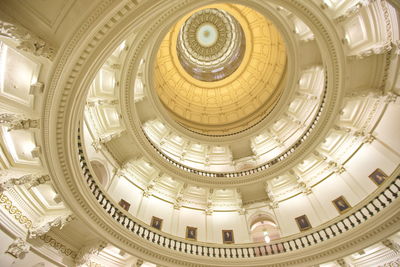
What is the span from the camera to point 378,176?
13.4 m

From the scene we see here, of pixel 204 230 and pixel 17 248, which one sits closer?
pixel 17 248

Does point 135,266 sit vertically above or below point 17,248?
above

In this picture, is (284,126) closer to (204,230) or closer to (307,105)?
(307,105)

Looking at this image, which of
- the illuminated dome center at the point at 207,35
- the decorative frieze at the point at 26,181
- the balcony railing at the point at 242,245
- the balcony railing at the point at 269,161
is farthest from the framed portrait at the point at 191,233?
the illuminated dome center at the point at 207,35

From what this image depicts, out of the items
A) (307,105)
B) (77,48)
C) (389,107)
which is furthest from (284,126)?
(77,48)

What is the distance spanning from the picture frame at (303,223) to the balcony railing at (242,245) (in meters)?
1.38

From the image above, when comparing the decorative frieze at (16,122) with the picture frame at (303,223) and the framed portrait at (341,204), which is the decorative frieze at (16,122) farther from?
the framed portrait at (341,204)

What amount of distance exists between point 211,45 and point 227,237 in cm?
1851

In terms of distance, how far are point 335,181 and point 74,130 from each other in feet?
49.6

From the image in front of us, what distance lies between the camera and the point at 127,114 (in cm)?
1518

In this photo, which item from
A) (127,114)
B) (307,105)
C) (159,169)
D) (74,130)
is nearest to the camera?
(74,130)

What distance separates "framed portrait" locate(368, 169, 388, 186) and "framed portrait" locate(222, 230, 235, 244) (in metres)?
8.92

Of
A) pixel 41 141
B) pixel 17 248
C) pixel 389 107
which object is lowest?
pixel 17 248

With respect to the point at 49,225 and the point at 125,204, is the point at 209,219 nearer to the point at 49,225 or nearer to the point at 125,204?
the point at 125,204
